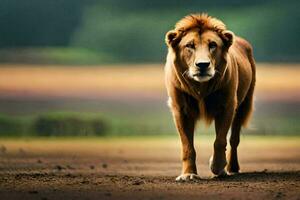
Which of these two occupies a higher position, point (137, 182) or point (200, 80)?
point (200, 80)

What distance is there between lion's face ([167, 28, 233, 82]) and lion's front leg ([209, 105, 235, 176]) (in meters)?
0.87

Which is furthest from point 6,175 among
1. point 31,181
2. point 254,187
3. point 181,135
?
point 254,187

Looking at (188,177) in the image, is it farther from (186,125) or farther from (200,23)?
(200,23)

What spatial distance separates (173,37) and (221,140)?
1.74 m

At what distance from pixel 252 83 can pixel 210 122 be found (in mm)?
2550

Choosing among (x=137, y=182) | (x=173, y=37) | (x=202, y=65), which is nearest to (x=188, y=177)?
(x=137, y=182)

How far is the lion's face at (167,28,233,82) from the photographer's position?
13.9m

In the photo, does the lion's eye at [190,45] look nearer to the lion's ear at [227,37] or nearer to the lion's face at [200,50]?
the lion's face at [200,50]

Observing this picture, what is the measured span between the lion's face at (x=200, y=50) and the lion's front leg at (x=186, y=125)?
0.66 metres

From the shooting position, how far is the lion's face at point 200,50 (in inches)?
547

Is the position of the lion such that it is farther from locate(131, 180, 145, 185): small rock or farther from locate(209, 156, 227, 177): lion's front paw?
locate(131, 180, 145, 185): small rock

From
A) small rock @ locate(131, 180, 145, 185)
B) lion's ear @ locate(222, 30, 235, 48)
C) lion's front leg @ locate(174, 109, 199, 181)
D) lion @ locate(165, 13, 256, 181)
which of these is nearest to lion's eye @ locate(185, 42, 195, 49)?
lion @ locate(165, 13, 256, 181)

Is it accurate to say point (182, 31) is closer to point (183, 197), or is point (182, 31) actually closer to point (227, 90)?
point (227, 90)

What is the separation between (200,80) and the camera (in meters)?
13.9
